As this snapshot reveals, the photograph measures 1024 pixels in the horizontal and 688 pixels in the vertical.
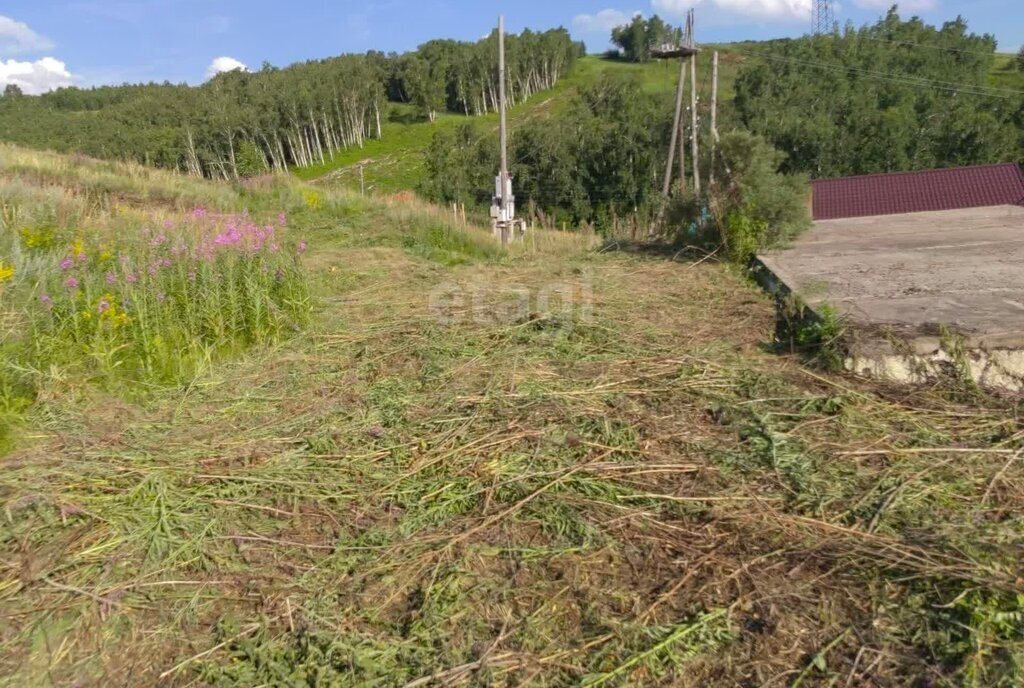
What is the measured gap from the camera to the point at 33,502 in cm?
272

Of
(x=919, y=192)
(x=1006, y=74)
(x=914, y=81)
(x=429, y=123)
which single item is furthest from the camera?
(x=429, y=123)

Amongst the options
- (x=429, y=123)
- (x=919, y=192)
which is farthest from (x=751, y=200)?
(x=429, y=123)

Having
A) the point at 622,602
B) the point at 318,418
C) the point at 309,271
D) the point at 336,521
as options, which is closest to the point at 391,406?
the point at 318,418

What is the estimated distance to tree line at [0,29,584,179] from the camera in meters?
48.1

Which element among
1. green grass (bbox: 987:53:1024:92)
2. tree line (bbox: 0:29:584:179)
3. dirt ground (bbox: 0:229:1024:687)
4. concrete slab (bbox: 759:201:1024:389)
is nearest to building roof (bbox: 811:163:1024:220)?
concrete slab (bbox: 759:201:1024:389)

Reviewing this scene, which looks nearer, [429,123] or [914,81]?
[914,81]

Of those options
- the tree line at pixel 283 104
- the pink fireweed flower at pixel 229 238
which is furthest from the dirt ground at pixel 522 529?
the tree line at pixel 283 104

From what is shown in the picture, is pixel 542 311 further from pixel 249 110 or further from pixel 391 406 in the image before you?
pixel 249 110

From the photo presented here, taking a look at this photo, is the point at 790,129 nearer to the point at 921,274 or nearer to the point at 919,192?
the point at 919,192

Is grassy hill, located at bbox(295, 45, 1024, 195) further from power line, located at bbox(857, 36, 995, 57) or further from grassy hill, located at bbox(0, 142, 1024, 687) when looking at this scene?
grassy hill, located at bbox(0, 142, 1024, 687)

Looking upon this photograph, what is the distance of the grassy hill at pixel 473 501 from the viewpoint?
6.70 ft

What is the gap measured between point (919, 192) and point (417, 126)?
202ft

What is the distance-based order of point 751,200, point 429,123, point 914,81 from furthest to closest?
point 429,123
point 914,81
point 751,200

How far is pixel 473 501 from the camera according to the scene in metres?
2.83
